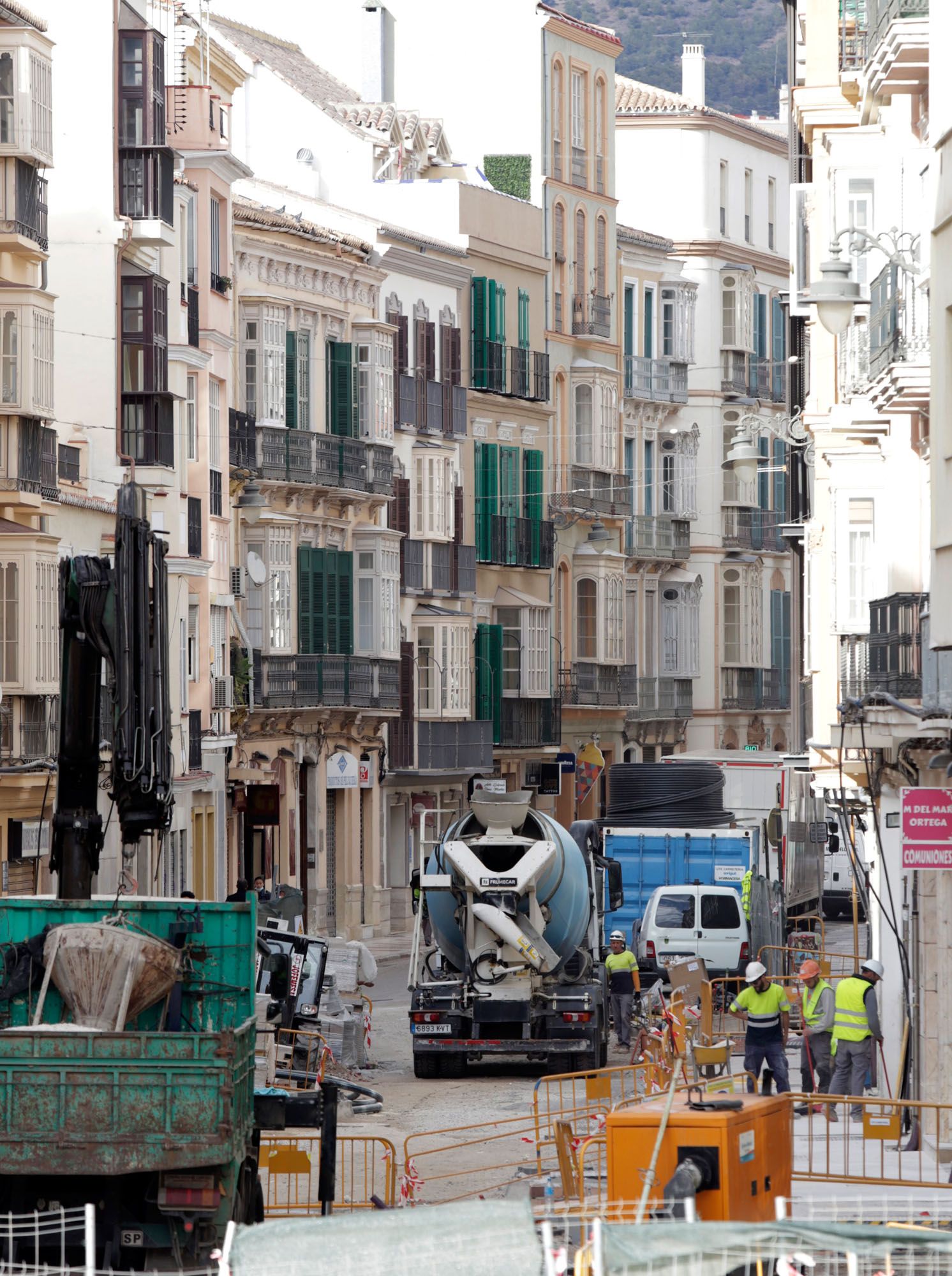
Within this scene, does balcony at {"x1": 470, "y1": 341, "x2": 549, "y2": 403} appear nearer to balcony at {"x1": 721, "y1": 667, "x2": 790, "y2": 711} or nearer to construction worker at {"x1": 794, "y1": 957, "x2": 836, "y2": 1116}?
balcony at {"x1": 721, "y1": 667, "x2": 790, "y2": 711}

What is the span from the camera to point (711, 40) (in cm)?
16000

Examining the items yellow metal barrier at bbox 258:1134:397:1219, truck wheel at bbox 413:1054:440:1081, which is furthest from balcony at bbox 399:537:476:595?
yellow metal barrier at bbox 258:1134:397:1219

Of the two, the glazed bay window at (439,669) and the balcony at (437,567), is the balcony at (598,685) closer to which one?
the balcony at (437,567)

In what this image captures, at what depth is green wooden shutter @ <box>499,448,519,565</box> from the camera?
64562mm

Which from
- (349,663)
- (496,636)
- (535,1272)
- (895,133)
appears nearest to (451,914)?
(895,133)

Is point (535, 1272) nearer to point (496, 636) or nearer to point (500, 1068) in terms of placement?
point (500, 1068)

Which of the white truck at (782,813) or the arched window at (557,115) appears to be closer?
the white truck at (782,813)

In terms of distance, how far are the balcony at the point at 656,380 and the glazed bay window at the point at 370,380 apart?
54.9 ft

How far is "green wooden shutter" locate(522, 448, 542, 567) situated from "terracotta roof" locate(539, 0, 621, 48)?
35.2 feet

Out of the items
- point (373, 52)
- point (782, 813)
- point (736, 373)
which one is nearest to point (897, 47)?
point (782, 813)

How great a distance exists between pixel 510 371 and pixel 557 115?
776 centimetres

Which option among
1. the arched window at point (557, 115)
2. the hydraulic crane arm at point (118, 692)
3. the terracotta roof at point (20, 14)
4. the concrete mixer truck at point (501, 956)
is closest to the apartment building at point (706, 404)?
the arched window at point (557, 115)

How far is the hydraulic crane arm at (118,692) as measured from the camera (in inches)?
731

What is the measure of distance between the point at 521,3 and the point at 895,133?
40.0 meters
